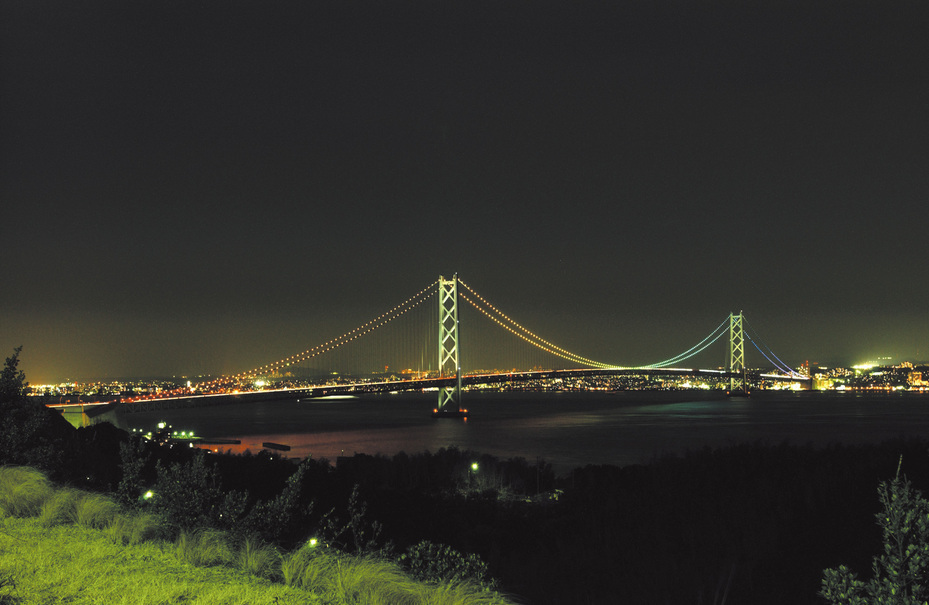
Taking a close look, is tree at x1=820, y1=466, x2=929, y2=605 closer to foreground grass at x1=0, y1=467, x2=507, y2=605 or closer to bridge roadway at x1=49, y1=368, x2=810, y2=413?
foreground grass at x1=0, y1=467, x2=507, y2=605

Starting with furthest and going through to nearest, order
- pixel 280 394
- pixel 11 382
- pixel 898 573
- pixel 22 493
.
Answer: pixel 280 394
pixel 11 382
pixel 22 493
pixel 898 573

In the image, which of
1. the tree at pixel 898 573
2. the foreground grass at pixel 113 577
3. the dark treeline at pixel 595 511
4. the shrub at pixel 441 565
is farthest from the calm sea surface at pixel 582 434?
the tree at pixel 898 573

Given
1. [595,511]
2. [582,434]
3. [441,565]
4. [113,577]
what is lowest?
[582,434]

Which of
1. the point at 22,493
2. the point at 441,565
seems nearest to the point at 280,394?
the point at 22,493

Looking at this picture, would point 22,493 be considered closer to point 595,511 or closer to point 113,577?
point 113,577

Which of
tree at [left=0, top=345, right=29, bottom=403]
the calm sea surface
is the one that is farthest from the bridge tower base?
tree at [left=0, top=345, right=29, bottom=403]

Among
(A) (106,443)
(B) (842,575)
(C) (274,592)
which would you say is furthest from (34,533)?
(A) (106,443)

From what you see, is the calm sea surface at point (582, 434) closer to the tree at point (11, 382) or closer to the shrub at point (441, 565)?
the tree at point (11, 382)
